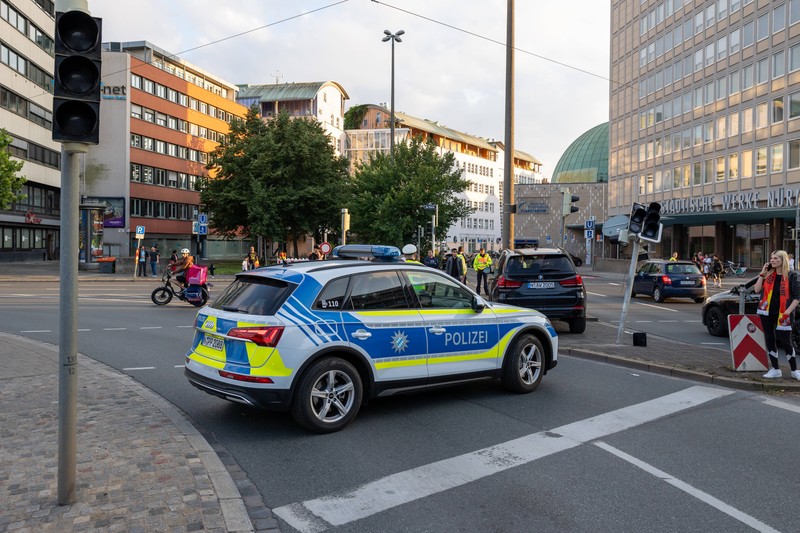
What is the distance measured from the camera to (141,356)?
10.7 m

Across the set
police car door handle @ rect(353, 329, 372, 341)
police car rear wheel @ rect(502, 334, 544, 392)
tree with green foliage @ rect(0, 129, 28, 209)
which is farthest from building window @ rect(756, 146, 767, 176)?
police car door handle @ rect(353, 329, 372, 341)

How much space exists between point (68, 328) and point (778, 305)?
8.38 m

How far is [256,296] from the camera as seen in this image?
6473 mm

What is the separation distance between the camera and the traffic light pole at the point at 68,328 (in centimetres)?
421

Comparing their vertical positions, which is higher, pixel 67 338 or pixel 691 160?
pixel 691 160

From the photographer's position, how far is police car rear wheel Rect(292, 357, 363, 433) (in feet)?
20.1

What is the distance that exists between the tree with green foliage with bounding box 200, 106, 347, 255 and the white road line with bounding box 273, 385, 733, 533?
43131 millimetres

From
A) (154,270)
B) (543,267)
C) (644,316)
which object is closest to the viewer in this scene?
(543,267)

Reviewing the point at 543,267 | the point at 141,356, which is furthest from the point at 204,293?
the point at 543,267

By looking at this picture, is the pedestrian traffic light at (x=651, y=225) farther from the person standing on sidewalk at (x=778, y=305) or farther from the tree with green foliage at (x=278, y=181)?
the tree with green foliage at (x=278, y=181)

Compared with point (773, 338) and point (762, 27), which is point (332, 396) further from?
point (762, 27)

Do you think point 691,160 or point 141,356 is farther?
point 691,160

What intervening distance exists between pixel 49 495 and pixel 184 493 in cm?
85

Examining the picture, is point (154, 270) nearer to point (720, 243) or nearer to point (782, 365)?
point (782, 365)
